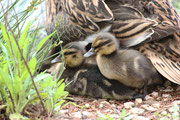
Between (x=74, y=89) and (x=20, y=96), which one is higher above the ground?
(x=20, y=96)

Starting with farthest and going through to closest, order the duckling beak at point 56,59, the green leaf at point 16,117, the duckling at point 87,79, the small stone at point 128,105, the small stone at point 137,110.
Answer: the duckling beak at point 56,59
the duckling at point 87,79
the small stone at point 128,105
the small stone at point 137,110
the green leaf at point 16,117

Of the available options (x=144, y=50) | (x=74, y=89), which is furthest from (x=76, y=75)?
(x=144, y=50)

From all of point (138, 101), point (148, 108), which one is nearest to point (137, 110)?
point (148, 108)

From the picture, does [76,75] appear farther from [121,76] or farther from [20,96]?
[20,96]

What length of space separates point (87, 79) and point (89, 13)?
637 millimetres

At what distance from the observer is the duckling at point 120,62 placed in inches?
99.4

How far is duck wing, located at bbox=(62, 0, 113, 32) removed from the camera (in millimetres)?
2611

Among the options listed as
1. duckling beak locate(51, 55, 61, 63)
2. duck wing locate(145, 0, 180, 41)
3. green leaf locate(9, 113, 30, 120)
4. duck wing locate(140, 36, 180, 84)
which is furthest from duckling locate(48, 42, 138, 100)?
green leaf locate(9, 113, 30, 120)

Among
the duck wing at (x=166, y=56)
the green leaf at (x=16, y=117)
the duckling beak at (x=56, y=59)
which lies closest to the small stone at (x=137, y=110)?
the duck wing at (x=166, y=56)

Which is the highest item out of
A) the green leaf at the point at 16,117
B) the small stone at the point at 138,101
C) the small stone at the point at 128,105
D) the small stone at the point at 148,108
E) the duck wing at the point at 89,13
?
the duck wing at the point at 89,13

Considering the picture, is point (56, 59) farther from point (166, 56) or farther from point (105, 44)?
point (166, 56)

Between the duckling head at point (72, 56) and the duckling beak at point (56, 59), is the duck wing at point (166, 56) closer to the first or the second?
the duckling head at point (72, 56)

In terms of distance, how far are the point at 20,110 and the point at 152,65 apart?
141 centimetres

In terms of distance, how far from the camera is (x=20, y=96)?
5.21 ft
